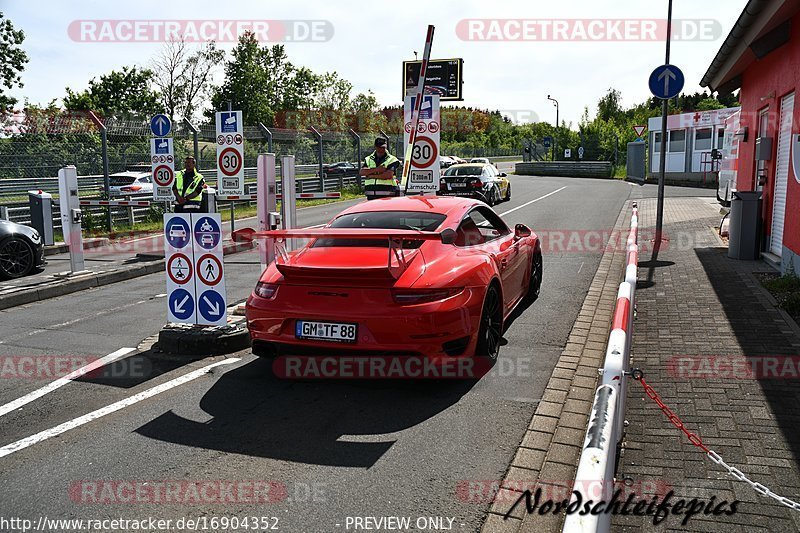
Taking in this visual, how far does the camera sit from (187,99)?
49.8m


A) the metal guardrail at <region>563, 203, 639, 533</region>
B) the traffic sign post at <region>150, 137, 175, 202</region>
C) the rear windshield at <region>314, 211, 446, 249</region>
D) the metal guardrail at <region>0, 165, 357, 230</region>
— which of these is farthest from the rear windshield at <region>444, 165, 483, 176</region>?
the metal guardrail at <region>563, 203, 639, 533</region>

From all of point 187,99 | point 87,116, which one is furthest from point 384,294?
point 187,99

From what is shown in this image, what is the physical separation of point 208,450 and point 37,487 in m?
0.93

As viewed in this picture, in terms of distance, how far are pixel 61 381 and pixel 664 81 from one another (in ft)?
32.9

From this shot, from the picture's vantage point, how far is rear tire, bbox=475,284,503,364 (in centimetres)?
548

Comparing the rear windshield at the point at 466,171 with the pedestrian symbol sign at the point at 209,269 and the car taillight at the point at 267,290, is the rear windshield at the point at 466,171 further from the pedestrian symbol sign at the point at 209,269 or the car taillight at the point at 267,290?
the car taillight at the point at 267,290

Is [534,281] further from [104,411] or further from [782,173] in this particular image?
[104,411]

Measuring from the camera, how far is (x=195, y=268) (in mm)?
6250

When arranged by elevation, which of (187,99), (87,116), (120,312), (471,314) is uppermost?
(187,99)

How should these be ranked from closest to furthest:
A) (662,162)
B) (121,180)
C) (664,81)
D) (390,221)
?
(390,221) < (664,81) < (662,162) < (121,180)

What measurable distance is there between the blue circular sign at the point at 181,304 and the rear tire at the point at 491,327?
9.25 feet

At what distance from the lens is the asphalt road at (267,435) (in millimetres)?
3430

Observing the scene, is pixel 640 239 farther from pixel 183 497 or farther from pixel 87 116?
pixel 87 116

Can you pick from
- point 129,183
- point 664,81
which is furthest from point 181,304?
point 129,183
